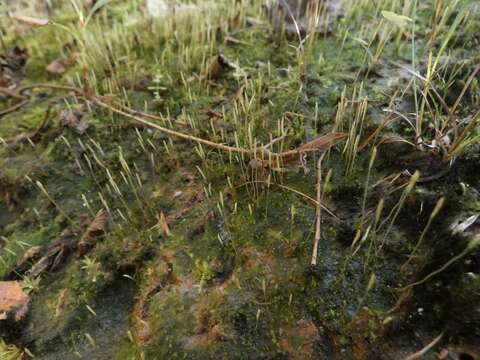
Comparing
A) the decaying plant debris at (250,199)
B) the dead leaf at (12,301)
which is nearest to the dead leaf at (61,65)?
the decaying plant debris at (250,199)

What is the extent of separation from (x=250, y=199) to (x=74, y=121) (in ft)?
4.44

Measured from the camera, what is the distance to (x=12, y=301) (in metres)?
1.68

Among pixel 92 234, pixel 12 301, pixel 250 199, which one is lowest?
pixel 12 301

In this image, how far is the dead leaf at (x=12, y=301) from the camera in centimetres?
164

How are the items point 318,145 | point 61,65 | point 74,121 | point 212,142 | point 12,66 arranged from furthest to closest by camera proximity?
point 12,66, point 61,65, point 74,121, point 212,142, point 318,145

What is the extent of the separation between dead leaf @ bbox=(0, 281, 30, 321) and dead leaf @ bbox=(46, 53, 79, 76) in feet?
5.80

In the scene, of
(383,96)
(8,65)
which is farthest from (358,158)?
(8,65)

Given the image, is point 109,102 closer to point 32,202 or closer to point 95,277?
point 32,202

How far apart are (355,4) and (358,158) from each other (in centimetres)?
156

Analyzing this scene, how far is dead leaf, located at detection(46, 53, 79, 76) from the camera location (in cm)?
283

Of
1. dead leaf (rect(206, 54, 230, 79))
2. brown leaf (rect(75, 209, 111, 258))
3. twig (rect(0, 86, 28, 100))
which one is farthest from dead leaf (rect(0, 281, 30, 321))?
dead leaf (rect(206, 54, 230, 79))

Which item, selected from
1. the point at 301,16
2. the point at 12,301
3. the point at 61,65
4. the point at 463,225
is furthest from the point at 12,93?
the point at 463,225

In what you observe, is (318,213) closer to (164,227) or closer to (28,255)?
(164,227)

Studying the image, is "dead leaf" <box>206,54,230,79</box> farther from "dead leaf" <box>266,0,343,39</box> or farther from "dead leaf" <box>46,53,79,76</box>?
"dead leaf" <box>46,53,79,76</box>
